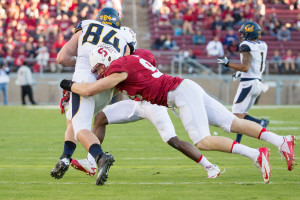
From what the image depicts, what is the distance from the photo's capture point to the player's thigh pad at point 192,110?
558cm

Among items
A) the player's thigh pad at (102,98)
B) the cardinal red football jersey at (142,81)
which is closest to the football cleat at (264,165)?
the cardinal red football jersey at (142,81)

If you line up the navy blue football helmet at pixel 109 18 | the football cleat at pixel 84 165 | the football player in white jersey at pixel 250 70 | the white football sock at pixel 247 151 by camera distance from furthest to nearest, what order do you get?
1. the football player in white jersey at pixel 250 70
2. the navy blue football helmet at pixel 109 18
3. the football cleat at pixel 84 165
4. the white football sock at pixel 247 151

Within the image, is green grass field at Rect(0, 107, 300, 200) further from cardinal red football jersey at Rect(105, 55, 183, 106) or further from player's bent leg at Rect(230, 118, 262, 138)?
cardinal red football jersey at Rect(105, 55, 183, 106)

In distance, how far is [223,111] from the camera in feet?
19.3

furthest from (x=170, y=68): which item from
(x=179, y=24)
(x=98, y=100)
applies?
(x=98, y=100)

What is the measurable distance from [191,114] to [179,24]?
63.2 feet

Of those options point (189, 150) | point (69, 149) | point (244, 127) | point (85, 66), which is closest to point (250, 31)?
point (244, 127)

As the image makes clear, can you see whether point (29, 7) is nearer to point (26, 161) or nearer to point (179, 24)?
point (179, 24)

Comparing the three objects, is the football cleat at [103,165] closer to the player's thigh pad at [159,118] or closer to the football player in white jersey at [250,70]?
the player's thigh pad at [159,118]

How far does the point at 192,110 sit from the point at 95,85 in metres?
0.85

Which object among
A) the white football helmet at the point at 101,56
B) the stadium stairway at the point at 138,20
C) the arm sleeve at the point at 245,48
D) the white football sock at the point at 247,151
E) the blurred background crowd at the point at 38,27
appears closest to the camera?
the white football sock at the point at 247,151

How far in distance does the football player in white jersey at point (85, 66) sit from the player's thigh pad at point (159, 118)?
0.60 metres

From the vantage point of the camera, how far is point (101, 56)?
18.6 ft

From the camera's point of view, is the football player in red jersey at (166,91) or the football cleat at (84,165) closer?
the football player in red jersey at (166,91)
